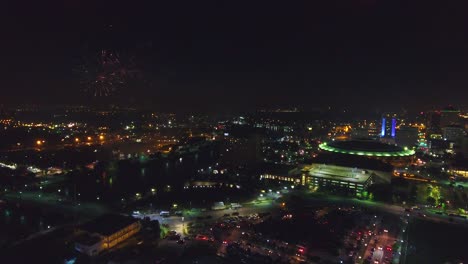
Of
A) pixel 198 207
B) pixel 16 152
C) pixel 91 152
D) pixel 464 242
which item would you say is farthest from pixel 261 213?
pixel 16 152

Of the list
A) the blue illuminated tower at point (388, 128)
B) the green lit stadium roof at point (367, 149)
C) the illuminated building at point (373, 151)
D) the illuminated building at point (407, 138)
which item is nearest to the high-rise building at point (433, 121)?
the blue illuminated tower at point (388, 128)

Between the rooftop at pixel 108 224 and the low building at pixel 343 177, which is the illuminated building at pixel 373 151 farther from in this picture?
the rooftop at pixel 108 224

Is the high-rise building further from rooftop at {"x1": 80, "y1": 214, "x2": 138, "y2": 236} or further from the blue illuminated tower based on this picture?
rooftop at {"x1": 80, "y1": 214, "x2": 138, "y2": 236}

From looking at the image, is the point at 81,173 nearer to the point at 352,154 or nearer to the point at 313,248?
the point at 313,248

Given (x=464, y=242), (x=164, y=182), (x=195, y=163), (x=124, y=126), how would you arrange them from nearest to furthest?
1. (x=464, y=242)
2. (x=164, y=182)
3. (x=195, y=163)
4. (x=124, y=126)

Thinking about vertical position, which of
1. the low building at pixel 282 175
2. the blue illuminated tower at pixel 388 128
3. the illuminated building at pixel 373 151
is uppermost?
the blue illuminated tower at pixel 388 128

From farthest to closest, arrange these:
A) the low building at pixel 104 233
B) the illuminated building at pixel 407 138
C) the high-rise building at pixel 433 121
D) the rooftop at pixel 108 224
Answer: the high-rise building at pixel 433 121 < the illuminated building at pixel 407 138 < the rooftop at pixel 108 224 < the low building at pixel 104 233

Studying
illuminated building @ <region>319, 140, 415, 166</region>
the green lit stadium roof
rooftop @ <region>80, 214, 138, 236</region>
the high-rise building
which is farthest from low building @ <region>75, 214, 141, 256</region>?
the high-rise building

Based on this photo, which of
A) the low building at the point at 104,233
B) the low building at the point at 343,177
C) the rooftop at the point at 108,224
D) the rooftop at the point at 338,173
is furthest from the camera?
the rooftop at the point at 338,173

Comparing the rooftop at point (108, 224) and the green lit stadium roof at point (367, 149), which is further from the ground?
the green lit stadium roof at point (367, 149)
